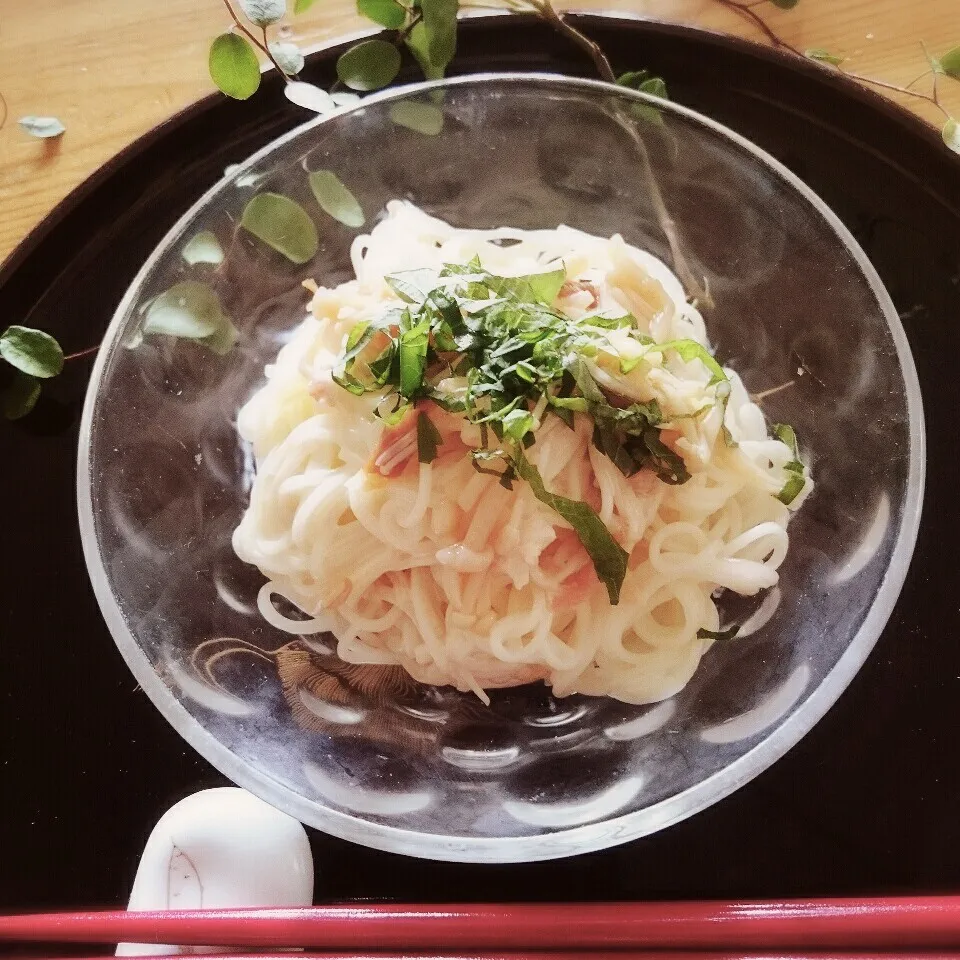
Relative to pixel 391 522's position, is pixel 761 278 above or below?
above

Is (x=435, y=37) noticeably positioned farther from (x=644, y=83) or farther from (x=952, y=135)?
(x=952, y=135)

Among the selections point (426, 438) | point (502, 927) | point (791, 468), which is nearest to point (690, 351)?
point (791, 468)

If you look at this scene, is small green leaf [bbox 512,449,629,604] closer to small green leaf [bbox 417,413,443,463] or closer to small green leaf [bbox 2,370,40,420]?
small green leaf [bbox 417,413,443,463]

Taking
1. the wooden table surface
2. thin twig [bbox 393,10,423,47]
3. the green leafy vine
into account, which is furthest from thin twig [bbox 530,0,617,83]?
thin twig [bbox 393,10,423,47]

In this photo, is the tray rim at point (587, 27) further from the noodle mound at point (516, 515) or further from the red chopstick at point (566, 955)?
the red chopstick at point (566, 955)

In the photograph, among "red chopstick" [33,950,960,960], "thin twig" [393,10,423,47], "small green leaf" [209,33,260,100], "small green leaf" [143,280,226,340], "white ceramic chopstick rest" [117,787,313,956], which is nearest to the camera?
"red chopstick" [33,950,960,960]

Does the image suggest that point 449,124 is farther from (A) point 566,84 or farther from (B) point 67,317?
(B) point 67,317

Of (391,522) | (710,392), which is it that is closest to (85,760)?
(391,522)
